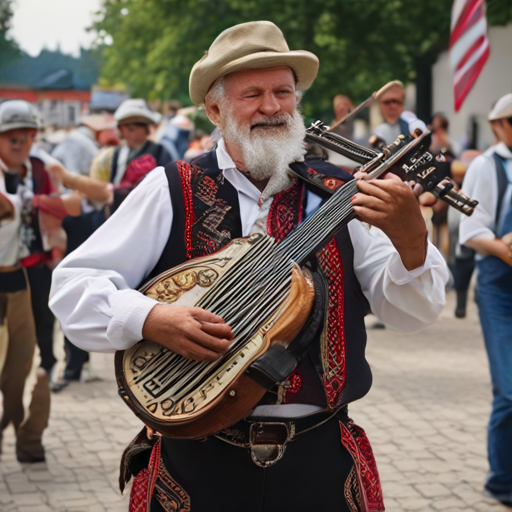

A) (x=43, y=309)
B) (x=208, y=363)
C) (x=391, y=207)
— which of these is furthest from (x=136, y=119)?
(x=391, y=207)

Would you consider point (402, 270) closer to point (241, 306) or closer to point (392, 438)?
point (241, 306)

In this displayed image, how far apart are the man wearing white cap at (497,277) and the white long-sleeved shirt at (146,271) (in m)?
2.45

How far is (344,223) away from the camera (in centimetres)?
269

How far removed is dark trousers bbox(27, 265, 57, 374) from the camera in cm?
658

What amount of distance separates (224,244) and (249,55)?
1.86 feet

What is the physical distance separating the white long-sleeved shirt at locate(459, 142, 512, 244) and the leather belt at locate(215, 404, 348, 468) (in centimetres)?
289

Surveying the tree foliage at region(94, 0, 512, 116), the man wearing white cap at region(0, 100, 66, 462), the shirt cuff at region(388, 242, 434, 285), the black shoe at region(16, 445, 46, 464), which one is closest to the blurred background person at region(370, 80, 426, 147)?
the man wearing white cap at region(0, 100, 66, 462)

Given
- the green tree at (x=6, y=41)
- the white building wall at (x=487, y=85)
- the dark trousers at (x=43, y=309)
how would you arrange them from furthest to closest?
the green tree at (x=6, y=41) < the white building wall at (x=487, y=85) < the dark trousers at (x=43, y=309)

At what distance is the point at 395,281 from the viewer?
9.23 feet

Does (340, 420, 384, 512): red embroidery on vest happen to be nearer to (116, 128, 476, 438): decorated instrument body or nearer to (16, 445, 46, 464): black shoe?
(116, 128, 476, 438): decorated instrument body

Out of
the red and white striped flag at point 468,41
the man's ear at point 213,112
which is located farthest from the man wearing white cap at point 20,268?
the red and white striped flag at point 468,41

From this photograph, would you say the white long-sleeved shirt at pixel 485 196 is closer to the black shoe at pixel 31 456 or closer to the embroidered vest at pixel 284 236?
the embroidered vest at pixel 284 236

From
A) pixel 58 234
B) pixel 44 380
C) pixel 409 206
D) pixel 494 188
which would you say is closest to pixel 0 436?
pixel 44 380

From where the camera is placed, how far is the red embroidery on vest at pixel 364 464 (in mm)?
2938
